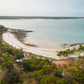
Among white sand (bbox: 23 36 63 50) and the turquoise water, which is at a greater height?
the turquoise water

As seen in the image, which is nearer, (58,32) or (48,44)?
(48,44)

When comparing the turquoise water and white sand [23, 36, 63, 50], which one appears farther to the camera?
the turquoise water

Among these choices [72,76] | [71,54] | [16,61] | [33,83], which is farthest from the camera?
[71,54]

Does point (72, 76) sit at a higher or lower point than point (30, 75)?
lower

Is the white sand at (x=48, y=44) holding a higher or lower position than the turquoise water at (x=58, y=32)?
lower

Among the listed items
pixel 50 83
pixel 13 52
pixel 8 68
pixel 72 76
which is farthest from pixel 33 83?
pixel 13 52

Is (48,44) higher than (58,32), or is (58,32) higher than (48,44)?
(58,32)

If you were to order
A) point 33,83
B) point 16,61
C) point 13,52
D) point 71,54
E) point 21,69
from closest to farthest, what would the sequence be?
point 33,83, point 21,69, point 16,61, point 71,54, point 13,52

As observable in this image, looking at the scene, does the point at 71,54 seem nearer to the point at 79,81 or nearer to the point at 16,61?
the point at 79,81

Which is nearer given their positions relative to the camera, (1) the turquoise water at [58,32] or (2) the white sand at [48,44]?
(2) the white sand at [48,44]

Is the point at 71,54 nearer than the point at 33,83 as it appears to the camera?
No
